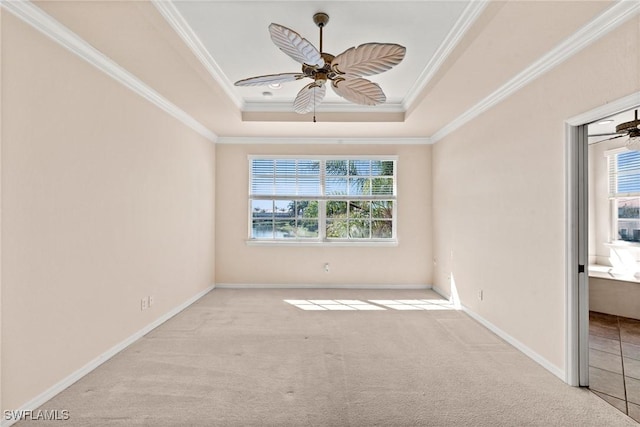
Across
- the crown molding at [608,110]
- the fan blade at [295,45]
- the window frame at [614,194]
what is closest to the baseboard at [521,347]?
the window frame at [614,194]

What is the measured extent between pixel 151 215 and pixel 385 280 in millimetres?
3791

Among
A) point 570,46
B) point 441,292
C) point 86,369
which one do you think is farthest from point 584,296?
point 86,369

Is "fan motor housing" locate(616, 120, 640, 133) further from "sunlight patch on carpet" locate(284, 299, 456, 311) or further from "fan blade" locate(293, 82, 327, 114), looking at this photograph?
"sunlight patch on carpet" locate(284, 299, 456, 311)

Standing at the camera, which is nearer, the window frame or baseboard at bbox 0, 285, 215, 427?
baseboard at bbox 0, 285, 215, 427

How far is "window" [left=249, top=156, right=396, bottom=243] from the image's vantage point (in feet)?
18.4

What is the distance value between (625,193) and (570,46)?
6.30ft

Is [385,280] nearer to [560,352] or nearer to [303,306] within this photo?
[303,306]

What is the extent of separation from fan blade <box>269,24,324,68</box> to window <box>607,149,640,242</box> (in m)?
3.26

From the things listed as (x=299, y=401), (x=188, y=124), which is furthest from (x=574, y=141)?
(x=188, y=124)

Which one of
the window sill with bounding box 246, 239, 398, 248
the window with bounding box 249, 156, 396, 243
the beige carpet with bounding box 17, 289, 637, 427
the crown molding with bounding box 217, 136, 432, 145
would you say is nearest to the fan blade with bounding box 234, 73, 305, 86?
the beige carpet with bounding box 17, 289, 637, 427

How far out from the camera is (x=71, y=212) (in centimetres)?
242

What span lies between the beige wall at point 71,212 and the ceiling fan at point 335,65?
1305mm

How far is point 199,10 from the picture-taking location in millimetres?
2434

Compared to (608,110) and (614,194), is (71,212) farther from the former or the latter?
(614,194)
